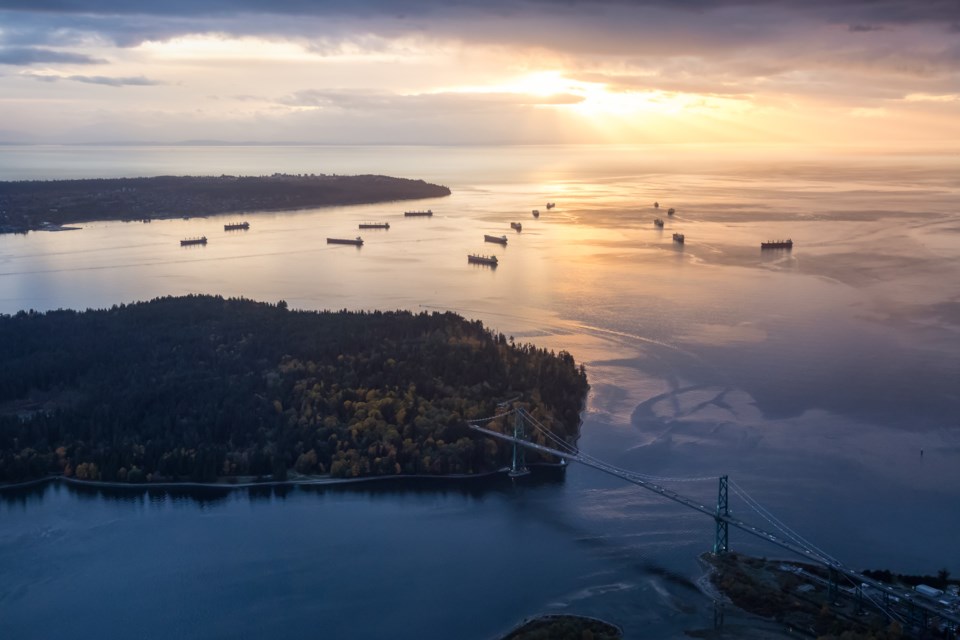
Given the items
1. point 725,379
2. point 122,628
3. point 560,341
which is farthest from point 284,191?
point 122,628

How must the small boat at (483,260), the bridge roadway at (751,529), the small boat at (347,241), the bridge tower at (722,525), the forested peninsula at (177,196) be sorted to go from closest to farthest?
1. the bridge roadway at (751,529)
2. the bridge tower at (722,525)
3. the small boat at (483,260)
4. the small boat at (347,241)
5. the forested peninsula at (177,196)

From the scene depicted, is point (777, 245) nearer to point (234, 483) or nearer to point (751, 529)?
point (751, 529)

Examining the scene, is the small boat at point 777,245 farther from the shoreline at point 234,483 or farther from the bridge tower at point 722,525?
the bridge tower at point 722,525

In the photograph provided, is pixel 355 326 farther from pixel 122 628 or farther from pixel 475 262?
pixel 475 262

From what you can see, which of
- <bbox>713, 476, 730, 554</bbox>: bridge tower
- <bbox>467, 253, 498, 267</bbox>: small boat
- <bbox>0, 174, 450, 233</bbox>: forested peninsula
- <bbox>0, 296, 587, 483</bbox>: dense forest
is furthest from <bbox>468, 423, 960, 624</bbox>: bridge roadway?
<bbox>0, 174, 450, 233</bbox>: forested peninsula

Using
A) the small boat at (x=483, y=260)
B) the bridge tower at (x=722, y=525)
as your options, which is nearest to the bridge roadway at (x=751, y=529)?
the bridge tower at (x=722, y=525)
